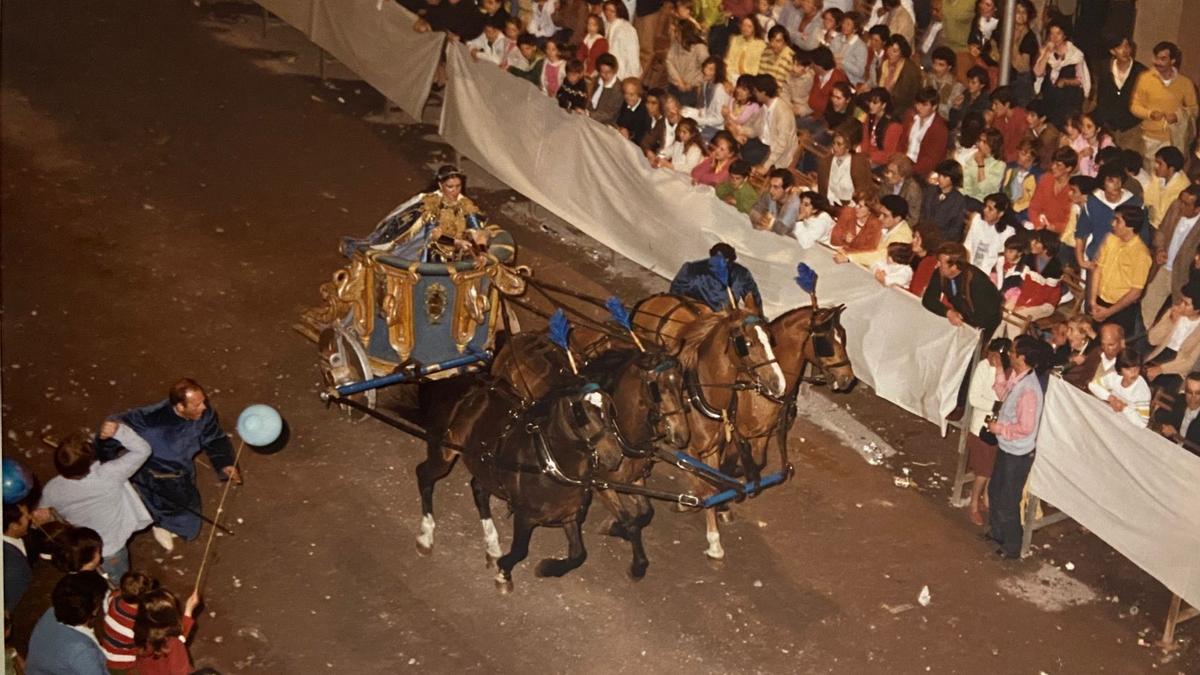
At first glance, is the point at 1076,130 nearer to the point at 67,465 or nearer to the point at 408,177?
the point at 408,177

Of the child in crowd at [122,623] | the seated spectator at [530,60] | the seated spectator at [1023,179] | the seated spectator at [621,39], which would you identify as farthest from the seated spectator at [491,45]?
the child in crowd at [122,623]

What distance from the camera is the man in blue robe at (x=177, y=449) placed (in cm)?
1098

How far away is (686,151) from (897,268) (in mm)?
3018

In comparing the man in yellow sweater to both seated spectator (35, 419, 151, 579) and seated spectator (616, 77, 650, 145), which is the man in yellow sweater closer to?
seated spectator (616, 77, 650, 145)

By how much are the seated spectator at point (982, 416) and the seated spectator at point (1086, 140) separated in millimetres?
2667

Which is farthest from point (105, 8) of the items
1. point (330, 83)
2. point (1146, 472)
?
point (1146, 472)

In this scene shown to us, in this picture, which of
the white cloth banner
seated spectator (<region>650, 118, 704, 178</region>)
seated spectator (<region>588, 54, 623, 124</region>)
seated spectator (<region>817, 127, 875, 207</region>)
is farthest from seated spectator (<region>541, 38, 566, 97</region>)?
seated spectator (<region>817, 127, 875, 207</region>)

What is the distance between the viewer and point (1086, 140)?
14.2 meters

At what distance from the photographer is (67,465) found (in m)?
10.3

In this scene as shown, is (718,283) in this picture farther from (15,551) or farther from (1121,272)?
(15,551)

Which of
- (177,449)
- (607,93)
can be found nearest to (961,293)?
(607,93)

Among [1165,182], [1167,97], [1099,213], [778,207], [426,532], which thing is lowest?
[426,532]

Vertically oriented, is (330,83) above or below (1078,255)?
below

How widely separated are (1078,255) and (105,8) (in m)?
14.6
